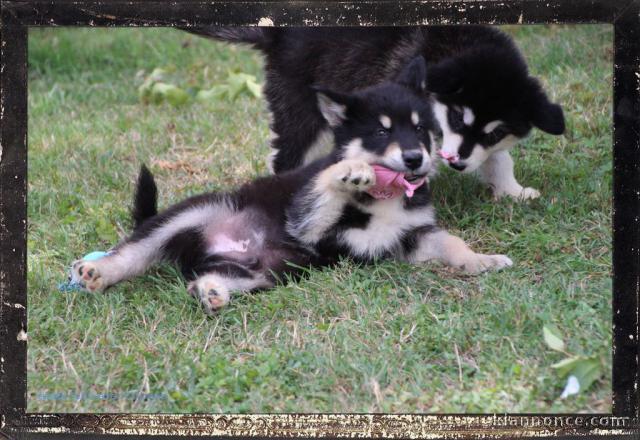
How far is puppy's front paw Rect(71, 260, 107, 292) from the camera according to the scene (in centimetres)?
374

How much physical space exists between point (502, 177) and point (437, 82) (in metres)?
0.69

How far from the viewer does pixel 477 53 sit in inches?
177

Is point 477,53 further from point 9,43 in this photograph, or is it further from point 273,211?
point 9,43

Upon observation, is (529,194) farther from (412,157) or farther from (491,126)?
(412,157)

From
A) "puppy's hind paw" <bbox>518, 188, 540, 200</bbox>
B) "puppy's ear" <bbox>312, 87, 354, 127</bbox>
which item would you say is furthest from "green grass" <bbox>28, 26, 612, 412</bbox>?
"puppy's ear" <bbox>312, 87, 354, 127</bbox>

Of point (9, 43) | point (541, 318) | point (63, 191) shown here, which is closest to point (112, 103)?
point (63, 191)

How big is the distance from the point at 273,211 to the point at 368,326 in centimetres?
107

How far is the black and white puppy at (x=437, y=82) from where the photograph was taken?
4449 mm

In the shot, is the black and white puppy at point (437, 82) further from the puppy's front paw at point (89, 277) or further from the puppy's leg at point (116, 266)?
the puppy's front paw at point (89, 277)

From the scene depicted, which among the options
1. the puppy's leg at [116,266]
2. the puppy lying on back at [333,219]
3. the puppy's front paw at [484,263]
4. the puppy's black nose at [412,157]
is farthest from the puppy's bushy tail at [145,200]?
the puppy's front paw at [484,263]

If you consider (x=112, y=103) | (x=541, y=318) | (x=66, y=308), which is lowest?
(x=112, y=103)

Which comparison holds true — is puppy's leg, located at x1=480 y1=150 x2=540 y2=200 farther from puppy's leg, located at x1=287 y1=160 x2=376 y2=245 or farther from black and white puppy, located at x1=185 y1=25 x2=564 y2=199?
puppy's leg, located at x1=287 y1=160 x2=376 y2=245

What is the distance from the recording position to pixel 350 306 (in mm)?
3545

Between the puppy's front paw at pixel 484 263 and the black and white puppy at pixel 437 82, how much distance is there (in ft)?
2.50
